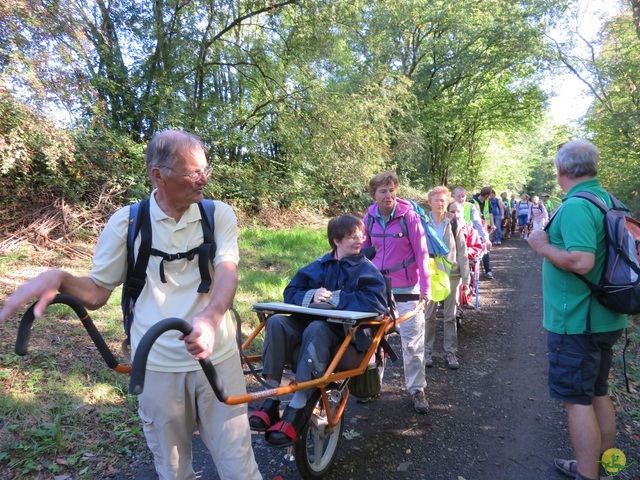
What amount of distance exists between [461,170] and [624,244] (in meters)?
30.4

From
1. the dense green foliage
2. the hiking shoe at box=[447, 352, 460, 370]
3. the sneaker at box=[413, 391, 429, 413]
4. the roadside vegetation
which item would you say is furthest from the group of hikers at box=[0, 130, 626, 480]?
the dense green foliage

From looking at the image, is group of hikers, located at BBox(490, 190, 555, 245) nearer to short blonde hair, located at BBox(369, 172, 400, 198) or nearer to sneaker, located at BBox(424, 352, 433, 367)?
Result: sneaker, located at BBox(424, 352, 433, 367)

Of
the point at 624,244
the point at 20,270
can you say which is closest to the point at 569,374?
the point at 624,244

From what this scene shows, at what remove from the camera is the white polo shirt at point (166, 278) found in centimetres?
185

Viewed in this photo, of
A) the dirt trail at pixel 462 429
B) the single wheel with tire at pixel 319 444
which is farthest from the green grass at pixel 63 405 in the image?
the single wheel with tire at pixel 319 444

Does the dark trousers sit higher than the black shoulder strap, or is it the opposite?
the black shoulder strap

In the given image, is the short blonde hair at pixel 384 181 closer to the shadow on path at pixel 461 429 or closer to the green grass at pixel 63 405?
the shadow on path at pixel 461 429

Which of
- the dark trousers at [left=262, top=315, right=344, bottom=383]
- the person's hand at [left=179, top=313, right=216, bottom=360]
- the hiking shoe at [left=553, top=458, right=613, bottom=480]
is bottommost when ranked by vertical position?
the hiking shoe at [left=553, top=458, right=613, bottom=480]

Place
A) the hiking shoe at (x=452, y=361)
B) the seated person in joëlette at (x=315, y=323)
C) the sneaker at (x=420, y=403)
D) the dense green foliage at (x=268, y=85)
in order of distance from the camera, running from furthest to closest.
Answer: the dense green foliage at (x=268, y=85) → the hiking shoe at (x=452, y=361) → the sneaker at (x=420, y=403) → the seated person in joëlette at (x=315, y=323)

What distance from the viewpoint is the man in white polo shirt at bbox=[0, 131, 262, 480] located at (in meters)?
1.85

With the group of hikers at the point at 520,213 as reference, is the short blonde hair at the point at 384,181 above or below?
above

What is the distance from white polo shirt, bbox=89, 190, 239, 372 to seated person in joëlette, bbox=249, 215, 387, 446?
760 mm

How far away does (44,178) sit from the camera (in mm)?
7961

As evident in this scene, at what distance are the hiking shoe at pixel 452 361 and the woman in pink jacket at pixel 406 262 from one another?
1.03 meters
